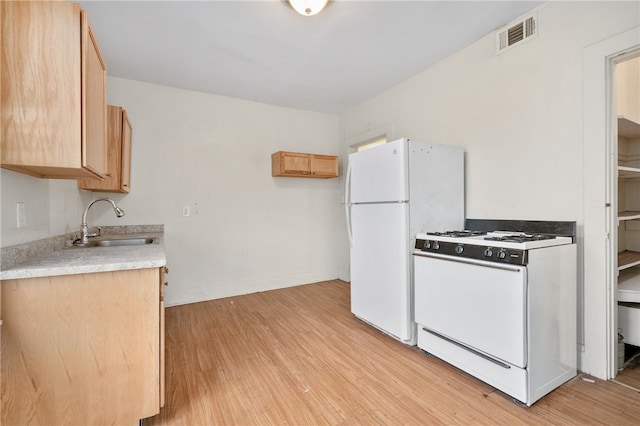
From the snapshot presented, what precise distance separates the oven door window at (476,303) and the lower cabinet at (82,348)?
A: 1.75m

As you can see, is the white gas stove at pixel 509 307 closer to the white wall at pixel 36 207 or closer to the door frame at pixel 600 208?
the door frame at pixel 600 208

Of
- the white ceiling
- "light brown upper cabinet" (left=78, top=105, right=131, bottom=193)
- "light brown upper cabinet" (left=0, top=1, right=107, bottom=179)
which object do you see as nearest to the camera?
"light brown upper cabinet" (left=0, top=1, right=107, bottom=179)

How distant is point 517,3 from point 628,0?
0.60 meters

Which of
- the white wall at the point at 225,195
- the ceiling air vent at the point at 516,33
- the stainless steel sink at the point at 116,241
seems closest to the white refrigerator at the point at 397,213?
the ceiling air vent at the point at 516,33

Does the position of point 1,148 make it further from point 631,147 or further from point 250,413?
point 631,147

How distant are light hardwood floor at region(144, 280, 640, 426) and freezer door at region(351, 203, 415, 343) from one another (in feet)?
0.58

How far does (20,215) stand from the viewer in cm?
153

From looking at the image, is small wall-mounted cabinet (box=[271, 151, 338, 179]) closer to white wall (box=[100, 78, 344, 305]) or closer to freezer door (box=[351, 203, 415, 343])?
white wall (box=[100, 78, 344, 305])

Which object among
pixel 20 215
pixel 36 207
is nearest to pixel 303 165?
pixel 36 207

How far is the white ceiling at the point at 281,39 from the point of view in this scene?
2084 mm

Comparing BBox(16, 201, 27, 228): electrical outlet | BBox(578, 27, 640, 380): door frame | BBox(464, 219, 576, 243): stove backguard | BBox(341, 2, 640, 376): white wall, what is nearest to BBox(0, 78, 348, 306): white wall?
BBox(16, 201, 27, 228): electrical outlet

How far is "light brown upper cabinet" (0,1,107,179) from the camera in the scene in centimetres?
119

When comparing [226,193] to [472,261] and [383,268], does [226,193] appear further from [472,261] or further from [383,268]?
[472,261]

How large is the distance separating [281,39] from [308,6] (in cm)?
57
